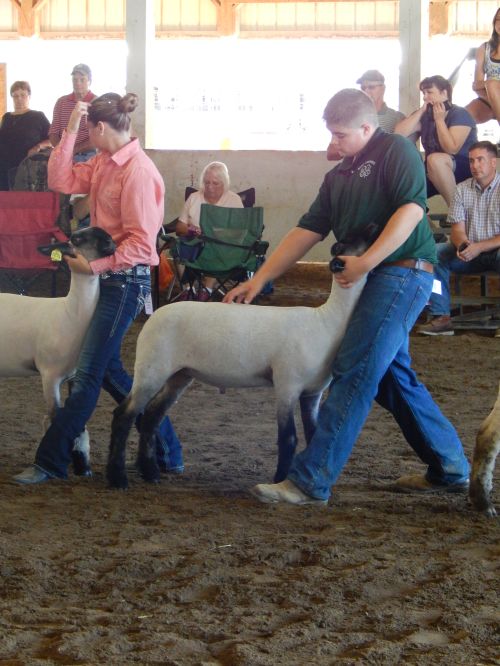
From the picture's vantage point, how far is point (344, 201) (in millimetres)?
4953

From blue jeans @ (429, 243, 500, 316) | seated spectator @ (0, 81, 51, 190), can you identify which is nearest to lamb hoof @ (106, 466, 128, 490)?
blue jeans @ (429, 243, 500, 316)

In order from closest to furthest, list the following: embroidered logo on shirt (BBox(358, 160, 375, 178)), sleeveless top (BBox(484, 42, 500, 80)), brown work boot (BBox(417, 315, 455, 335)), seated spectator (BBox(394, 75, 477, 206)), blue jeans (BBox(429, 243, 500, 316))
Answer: embroidered logo on shirt (BBox(358, 160, 375, 178)) < blue jeans (BBox(429, 243, 500, 316)) < seated spectator (BBox(394, 75, 477, 206)) < brown work boot (BBox(417, 315, 455, 335)) < sleeveless top (BBox(484, 42, 500, 80))

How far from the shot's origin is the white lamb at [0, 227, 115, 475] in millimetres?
5320

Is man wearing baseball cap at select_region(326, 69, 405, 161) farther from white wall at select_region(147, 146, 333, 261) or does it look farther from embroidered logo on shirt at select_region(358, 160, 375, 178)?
embroidered logo on shirt at select_region(358, 160, 375, 178)

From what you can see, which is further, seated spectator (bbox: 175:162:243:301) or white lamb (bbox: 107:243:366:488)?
seated spectator (bbox: 175:162:243:301)

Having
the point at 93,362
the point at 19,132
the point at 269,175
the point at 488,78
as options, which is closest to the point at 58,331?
the point at 93,362

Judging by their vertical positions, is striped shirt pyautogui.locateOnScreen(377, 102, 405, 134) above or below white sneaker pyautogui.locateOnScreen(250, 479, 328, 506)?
above

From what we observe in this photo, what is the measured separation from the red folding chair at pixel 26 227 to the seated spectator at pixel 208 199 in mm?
1428

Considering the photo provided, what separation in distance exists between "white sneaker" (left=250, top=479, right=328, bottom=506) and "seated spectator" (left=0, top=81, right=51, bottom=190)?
29.8 feet

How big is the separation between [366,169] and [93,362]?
1.63 meters

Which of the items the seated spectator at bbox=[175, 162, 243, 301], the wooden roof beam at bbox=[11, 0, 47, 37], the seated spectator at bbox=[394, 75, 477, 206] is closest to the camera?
the seated spectator at bbox=[394, 75, 477, 206]

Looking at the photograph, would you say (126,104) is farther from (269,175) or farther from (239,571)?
(269,175)

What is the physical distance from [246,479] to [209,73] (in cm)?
2185

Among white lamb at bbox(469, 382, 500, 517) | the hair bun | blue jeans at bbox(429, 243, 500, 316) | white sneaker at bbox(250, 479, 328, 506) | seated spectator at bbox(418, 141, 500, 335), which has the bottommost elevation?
white sneaker at bbox(250, 479, 328, 506)
